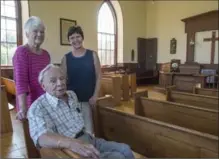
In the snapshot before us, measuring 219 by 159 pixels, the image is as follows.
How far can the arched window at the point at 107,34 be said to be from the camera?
7379mm

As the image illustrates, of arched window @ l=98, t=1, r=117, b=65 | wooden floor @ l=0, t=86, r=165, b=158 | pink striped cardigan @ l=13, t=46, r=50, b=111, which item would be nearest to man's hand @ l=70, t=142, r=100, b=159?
pink striped cardigan @ l=13, t=46, r=50, b=111

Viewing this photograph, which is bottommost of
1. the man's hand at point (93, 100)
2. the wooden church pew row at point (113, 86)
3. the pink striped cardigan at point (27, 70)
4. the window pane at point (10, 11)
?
the wooden church pew row at point (113, 86)

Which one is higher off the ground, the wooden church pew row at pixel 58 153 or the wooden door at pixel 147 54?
the wooden door at pixel 147 54

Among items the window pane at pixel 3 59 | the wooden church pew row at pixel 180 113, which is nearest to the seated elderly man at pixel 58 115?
the wooden church pew row at pixel 180 113

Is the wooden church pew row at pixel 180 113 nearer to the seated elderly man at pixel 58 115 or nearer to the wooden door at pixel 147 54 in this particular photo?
the seated elderly man at pixel 58 115

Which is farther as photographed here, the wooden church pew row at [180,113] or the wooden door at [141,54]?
the wooden door at [141,54]

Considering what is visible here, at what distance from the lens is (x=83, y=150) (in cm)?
98

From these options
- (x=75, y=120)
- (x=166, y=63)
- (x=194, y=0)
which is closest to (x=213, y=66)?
(x=166, y=63)

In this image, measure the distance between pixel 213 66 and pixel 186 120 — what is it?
5.61 metres

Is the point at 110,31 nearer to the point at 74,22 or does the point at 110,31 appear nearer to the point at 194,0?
the point at 74,22

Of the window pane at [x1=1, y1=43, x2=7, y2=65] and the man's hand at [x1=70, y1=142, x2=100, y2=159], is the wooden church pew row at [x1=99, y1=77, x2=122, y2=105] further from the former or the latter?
the man's hand at [x1=70, y1=142, x2=100, y2=159]

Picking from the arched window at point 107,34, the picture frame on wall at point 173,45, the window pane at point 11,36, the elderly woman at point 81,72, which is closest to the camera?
the elderly woman at point 81,72

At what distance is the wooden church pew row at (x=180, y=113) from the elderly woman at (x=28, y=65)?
114 centimetres

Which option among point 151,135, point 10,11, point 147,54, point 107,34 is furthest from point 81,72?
point 147,54
